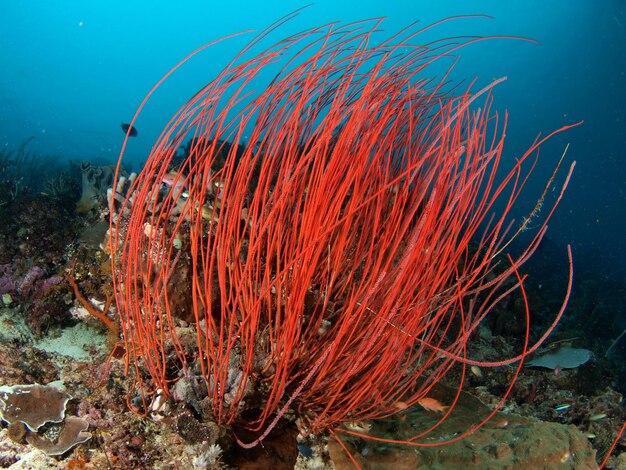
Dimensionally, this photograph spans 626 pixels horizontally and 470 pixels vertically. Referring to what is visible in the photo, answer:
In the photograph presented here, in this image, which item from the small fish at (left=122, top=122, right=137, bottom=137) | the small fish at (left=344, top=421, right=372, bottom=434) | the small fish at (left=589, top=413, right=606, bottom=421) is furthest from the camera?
the small fish at (left=589, top=413, right=606, bottom=421)

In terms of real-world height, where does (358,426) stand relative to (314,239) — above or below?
below

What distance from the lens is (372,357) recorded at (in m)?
1.78

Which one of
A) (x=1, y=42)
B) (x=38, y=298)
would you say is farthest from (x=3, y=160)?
(x=1, y=42)

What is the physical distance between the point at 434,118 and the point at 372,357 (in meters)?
1.49

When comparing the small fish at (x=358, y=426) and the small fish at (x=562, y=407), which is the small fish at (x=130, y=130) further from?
the small fish at (x=562, y=407)

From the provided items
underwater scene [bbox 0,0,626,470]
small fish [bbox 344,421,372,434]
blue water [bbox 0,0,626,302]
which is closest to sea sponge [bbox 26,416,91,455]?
underwater scene [bbox 0,0,626,470]

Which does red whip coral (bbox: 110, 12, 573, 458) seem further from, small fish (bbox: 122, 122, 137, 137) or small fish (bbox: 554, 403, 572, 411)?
small fish (bbox: 554, 403, 572, 411)

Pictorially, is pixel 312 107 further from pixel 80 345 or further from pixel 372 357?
pixel 80 345

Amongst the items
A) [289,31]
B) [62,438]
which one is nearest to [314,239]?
[62,438]

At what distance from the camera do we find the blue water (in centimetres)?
5012

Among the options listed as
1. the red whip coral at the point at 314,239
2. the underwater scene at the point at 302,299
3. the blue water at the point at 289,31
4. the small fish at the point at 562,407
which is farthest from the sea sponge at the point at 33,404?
the blue water at the point at 289,31

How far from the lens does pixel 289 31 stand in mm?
92812

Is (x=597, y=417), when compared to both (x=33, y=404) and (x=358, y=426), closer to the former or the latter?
(x=358, y=426)

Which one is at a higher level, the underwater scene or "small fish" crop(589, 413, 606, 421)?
the underwater scene
